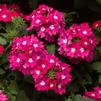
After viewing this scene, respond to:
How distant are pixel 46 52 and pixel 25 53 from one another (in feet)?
0.65

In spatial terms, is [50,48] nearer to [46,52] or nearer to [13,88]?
[46,52]

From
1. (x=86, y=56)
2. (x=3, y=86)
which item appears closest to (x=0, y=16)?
(x=3, y=86)

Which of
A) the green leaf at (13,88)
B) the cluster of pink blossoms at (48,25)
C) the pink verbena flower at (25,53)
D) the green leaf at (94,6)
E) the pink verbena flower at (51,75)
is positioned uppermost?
the green leaf at (94,6)

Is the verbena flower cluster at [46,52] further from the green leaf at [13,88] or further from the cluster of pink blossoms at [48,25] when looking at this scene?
the green leaf at [13,88]

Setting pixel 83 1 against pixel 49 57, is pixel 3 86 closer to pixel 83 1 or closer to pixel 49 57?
pixel 49 57

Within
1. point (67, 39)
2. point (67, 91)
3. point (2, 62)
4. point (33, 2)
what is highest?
point (33, 2)

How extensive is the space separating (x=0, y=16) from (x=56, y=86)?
1136 mm

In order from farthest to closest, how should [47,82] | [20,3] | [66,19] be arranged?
[20,3] → [66,19] → [47,82]

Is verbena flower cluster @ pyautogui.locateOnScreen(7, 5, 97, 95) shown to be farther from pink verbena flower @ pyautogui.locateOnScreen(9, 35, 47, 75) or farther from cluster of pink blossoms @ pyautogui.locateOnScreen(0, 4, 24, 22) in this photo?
cluster of pink blossoms @ pyautogui.locateOnScreen(0, 4, 24, 22)

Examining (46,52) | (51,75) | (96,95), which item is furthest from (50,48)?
(96,95)

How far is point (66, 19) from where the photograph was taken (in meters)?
3.88

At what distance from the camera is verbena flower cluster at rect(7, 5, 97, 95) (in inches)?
121

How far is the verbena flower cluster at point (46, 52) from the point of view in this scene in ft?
10.1

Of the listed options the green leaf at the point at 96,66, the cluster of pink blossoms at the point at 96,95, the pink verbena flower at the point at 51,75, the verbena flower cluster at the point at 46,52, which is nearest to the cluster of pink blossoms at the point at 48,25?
the verbena flower cluster at the point at 46,52
